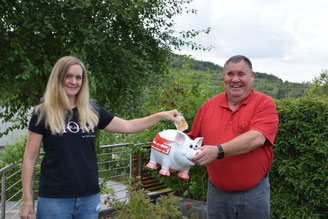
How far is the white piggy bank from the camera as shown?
2205 millimetres

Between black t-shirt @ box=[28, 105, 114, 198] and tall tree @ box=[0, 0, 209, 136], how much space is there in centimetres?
95

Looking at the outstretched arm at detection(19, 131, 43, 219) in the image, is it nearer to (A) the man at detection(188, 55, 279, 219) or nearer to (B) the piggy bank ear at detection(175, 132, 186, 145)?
(B) the piggy bank ear at detection(175, 132, 186, 145)

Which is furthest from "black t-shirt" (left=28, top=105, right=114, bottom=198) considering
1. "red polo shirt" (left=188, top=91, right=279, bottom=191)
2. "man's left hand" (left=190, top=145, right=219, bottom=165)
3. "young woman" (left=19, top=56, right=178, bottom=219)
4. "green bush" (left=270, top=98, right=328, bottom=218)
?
"green bush" (left=270, top=98, right=328, bottom=218)

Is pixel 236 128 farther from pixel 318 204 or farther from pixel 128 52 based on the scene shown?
pixel 318 204

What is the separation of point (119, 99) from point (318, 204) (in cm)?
255

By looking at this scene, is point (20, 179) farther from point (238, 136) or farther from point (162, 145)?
point (238, 136)

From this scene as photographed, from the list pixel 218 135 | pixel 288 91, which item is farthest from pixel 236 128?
pixel 288 91

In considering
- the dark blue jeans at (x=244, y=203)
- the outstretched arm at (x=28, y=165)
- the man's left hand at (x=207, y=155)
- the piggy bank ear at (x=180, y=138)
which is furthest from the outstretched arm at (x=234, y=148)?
the outstretched arm at (x=28, y=165)

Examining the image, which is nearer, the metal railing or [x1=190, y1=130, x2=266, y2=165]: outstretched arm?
[x1=190, y1=130, x2=266, y2=165]: outstretched arm

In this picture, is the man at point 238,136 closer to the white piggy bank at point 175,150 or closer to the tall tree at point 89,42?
the white piggy bank at point 175,150

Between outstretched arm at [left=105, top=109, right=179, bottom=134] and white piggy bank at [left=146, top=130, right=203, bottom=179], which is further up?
outstretched arm at [left=105, top=109, right=179, bottom=134]

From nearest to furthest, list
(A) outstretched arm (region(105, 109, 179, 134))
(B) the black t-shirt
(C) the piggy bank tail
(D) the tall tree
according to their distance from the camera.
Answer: (B) the black t-shirt
(C) the piggy bank tail
(A) outstretched arm (region(105, 109, 179, 134))
(D) the tall tree

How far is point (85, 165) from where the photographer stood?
2.10m

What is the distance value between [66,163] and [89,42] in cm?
140
